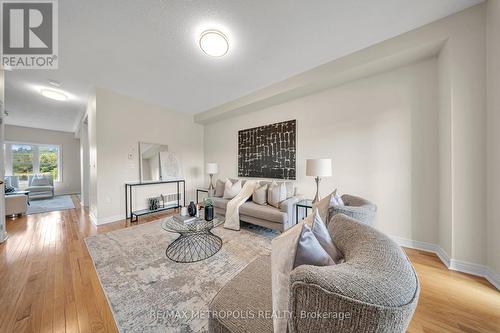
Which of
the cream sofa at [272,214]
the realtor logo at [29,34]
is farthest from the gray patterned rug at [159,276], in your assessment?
the realtor logo at [29,34]

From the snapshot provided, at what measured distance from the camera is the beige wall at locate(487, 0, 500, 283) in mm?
1603

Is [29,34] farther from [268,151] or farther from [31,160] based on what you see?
[31,160]

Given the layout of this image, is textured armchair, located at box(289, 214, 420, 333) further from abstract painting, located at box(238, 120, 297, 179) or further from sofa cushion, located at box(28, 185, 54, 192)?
sofa cushion, located at box(28, 185, 54, 192)

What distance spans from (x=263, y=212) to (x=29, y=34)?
3.76 meters

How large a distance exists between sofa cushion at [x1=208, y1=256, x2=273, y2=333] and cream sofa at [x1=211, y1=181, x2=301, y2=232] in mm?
1554

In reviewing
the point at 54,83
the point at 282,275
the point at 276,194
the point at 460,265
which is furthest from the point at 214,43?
the point at 460,265

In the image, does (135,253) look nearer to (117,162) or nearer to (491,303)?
(117,162)

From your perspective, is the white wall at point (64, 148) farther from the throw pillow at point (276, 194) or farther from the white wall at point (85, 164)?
the throw pillow at point (276, 194)

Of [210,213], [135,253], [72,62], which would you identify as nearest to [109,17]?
[72,62]

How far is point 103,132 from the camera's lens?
3.41 m

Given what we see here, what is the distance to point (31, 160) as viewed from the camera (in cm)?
623

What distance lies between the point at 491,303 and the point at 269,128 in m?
3.45

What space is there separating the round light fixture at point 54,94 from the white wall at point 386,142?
501cm

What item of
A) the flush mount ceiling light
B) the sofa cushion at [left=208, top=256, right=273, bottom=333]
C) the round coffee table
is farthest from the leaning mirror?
the sofa cushion at [left=208, top=256, right=273, bottom=333]
